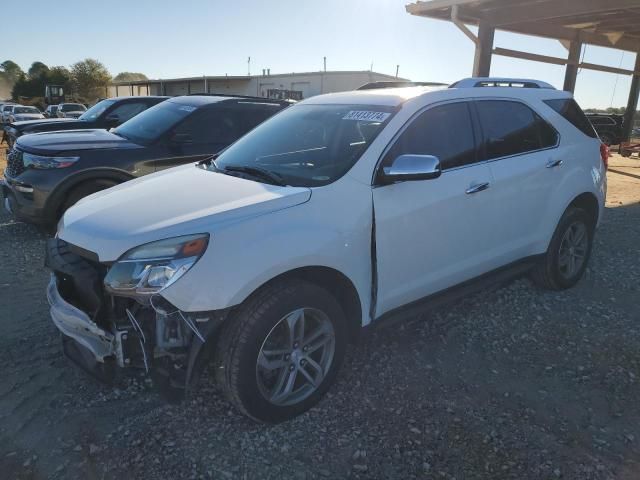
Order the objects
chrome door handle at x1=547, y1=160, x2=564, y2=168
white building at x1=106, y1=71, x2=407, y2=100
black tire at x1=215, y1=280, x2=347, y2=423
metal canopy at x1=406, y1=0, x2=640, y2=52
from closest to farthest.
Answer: black tire at x1=215, y1=280, x2=347, y2=423, chrome door handle at x1=547, y1=160, x2=564, y2=168, metal canopy at x1=406, y1=0, x2=640, y2=52, white building at x1=106, y1=71, x2=407, y2=100

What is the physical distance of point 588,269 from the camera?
538 cm

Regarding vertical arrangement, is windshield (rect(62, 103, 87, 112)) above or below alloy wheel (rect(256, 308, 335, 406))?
above

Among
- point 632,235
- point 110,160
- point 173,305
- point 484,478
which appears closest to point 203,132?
point 110,160

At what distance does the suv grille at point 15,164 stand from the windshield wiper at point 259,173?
3513 mm

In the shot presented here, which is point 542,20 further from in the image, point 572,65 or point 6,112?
point 6,112

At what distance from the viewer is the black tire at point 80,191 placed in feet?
18.1

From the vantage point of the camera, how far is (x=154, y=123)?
6.54 meters

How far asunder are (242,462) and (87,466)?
2.47ft

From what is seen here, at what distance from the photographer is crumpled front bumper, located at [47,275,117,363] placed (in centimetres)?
249

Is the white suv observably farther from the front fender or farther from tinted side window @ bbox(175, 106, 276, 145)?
tinted side window @ bbox(175, 106, 276, 145)

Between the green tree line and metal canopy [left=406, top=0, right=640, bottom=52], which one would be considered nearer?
metal canopy [left=406, top=0, right=640, bottom=52]

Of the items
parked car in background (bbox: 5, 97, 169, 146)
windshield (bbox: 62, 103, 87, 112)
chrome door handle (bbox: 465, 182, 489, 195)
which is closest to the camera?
chrome door handle (bbox: 465, 182, 489, 195)

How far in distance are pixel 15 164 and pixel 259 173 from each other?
416 centimetres

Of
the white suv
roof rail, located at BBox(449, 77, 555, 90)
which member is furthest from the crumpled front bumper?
roof rail, located at BBox(449, 77, 555, 90)
